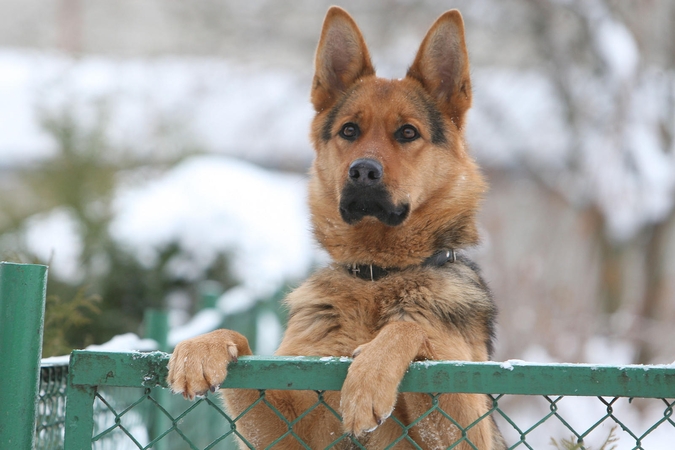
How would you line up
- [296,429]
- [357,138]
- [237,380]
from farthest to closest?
1. [357,138]
2. [296,429]
3. [237,380]

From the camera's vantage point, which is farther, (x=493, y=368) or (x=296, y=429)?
(x=296, y=429)

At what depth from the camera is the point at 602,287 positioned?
39.6 feet

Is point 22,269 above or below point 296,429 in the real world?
above

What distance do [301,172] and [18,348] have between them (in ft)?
41.8

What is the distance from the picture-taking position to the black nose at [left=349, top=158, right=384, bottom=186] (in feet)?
11.3

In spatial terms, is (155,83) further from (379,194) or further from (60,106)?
(379,194)

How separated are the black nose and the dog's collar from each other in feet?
1.31

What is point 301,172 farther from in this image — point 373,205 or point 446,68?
point 373,205

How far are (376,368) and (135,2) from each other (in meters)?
21.9

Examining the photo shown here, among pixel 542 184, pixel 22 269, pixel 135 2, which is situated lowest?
pixel 22 269

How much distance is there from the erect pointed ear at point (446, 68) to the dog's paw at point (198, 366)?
2.18 metres

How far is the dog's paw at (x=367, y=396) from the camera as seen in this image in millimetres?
2176

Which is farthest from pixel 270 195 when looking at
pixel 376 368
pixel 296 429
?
pixel 376 368

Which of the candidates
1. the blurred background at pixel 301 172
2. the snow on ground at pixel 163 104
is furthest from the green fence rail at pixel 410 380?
the snow on ground at pixel 163 104
